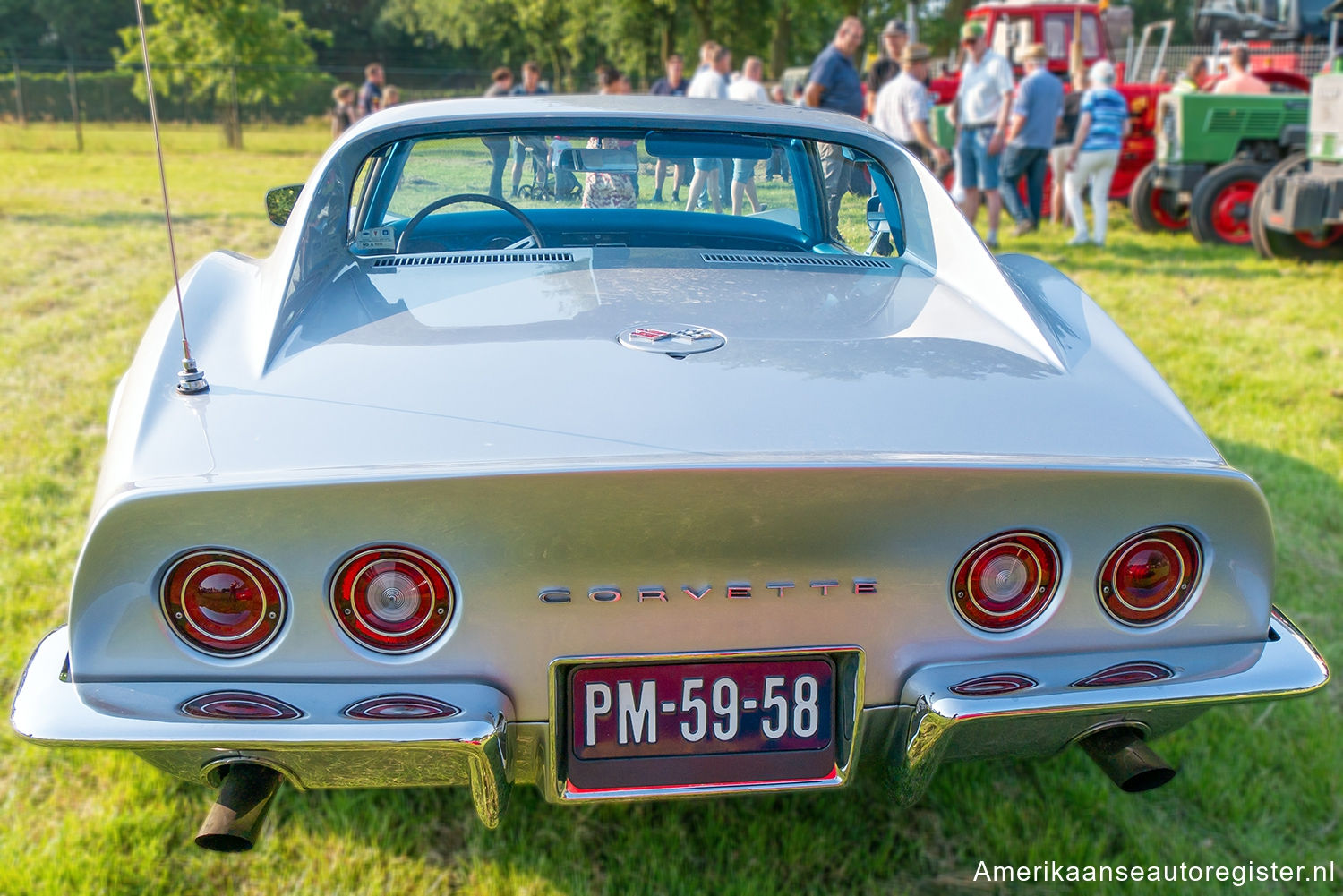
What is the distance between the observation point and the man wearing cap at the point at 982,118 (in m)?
8.13

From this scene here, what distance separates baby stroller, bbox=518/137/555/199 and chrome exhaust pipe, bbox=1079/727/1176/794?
183 cm

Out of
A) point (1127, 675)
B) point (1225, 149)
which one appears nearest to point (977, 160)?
point (1225, 149)

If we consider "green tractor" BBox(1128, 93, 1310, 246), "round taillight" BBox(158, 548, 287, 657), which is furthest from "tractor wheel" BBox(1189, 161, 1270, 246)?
"round taillight" BBox(158, 548, 287, 657)

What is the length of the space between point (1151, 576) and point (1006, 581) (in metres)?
0.24

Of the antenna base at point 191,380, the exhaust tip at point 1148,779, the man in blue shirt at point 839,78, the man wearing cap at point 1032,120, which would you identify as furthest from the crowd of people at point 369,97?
the exhaust tip at point 1148,779

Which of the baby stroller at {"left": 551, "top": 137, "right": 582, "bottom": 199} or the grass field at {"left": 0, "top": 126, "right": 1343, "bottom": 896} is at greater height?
the baby stroller at {"left": 551, "top": 137, "right": 582, "bottom": 199}

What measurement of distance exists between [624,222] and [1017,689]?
1656mm

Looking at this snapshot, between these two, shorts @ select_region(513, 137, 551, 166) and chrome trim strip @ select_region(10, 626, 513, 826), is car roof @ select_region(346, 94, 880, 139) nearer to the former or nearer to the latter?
shorts @ select_region(513, 137, 551, 166)

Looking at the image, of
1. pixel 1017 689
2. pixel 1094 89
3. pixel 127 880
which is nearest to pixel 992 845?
pixel 1017 689

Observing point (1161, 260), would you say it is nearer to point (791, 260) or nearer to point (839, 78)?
point (839, 78)

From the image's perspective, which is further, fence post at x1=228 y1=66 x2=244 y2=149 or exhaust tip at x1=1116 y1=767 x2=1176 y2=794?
fence post at x1=228 y1=66 x2=244 y2=149

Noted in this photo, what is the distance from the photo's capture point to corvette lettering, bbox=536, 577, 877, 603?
149cm

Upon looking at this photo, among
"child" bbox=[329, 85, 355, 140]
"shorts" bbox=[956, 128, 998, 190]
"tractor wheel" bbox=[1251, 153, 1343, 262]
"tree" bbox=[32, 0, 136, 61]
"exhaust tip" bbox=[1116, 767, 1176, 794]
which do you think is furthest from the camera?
"tree" bbox=[32, 0, 136, 61]

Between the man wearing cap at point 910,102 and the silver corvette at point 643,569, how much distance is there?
22.0ft
